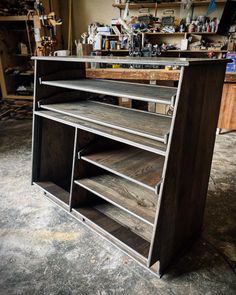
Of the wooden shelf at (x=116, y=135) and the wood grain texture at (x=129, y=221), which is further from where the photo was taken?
the wood grain texture at (x=129, y=221)

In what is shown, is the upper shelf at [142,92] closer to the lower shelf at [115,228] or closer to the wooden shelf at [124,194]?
the wooden shelf at [124,194]

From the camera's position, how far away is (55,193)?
2.06 m

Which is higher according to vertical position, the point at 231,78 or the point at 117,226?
the point at 231,78

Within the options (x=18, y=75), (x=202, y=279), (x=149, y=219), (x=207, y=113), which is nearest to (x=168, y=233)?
(x=149, y=219)

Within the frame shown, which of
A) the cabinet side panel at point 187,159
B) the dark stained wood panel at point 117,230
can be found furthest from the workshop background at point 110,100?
the cabinet side panel at point 187,159

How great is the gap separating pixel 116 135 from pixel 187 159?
42 cm

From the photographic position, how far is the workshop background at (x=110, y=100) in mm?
1400

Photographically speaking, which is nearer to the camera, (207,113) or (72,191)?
(207,113)

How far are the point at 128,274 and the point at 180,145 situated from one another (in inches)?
32.3

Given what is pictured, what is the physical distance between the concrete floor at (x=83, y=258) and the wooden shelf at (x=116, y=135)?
0.75 metres

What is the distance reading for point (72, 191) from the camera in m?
1.80

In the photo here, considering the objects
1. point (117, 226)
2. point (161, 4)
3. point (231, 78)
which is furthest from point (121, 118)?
point (161, 4)

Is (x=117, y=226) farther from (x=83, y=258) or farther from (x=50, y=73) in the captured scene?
(x=50, y=73)

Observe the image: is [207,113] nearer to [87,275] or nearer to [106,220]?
[106,220]
